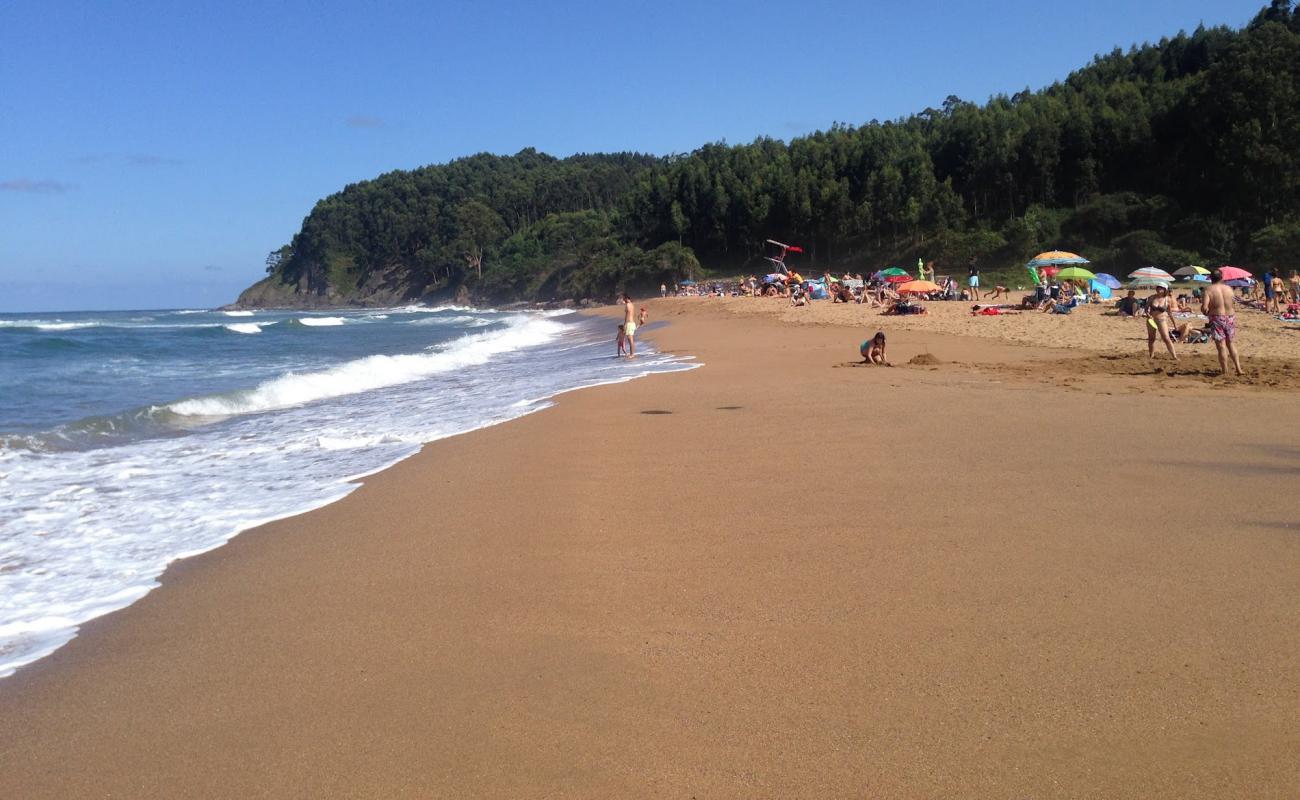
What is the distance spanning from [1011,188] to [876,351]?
57492 mm

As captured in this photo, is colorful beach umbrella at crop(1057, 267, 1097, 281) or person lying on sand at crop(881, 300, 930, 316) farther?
colorful beach umbrella at crop(1057, 267, 1097, 281)

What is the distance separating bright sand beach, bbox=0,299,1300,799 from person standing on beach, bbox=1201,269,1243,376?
164 inches

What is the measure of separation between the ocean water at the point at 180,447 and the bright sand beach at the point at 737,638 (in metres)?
0.44

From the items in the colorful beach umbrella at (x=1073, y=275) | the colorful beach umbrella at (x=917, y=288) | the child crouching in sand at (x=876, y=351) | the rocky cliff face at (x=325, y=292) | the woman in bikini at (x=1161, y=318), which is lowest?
the child crouching in sand at (x=876, y=351)

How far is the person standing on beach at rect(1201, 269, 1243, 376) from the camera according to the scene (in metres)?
10.1

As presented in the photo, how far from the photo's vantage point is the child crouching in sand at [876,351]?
1214cm

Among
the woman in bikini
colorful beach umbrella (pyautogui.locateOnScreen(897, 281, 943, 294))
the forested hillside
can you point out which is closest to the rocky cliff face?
the forested hillside

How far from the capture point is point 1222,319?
1012cm

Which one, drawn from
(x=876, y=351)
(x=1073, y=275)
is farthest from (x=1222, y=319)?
(x=1073, y=275)

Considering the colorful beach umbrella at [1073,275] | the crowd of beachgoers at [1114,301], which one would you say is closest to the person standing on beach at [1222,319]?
the crowd of beachgoers at [1114,301]

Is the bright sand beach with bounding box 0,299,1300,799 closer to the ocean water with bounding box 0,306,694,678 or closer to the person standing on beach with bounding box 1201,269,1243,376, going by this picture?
the ocean water with bounding box 0,306,694,678

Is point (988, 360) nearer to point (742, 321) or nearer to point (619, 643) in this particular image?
point (619, 643)

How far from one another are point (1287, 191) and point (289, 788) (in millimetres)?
58820

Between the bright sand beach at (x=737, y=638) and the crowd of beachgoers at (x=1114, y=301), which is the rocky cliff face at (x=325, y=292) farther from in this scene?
the bright sand beach at (x=737, y=638)
